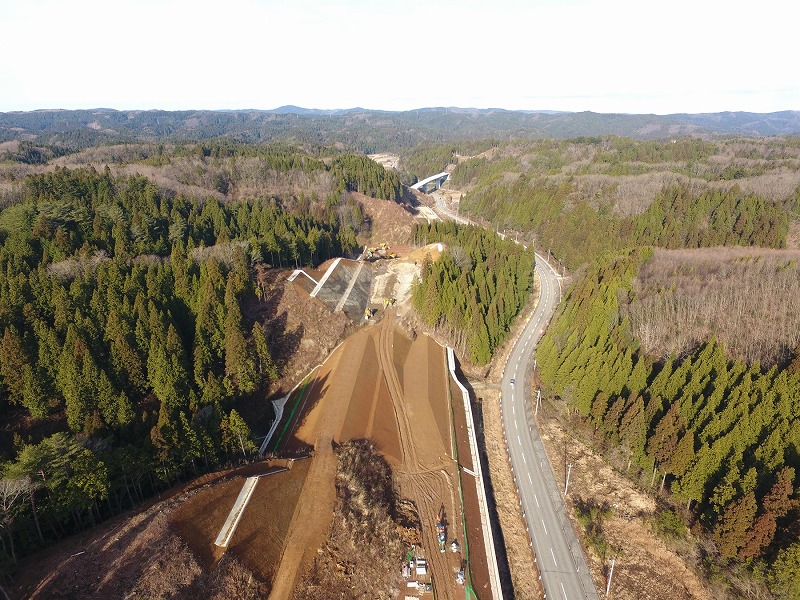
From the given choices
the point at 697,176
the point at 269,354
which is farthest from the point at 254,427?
the point at 697,176

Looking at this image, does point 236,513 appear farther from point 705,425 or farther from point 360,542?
point 705,425

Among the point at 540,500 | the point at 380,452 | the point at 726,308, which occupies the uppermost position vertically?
the point at 726,308

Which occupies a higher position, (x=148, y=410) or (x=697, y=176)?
(x=697, y=176)

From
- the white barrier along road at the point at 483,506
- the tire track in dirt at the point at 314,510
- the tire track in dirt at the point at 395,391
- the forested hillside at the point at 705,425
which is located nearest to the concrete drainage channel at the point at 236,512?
the tire track in dirt at the point at 314,510

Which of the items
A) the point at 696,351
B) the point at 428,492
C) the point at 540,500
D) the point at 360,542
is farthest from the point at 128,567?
the point at 696,351

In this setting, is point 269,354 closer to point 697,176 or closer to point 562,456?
point 562,456

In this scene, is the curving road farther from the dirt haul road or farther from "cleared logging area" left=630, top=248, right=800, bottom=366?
"cleared logging area" left=630, top=248, right=800, bottom=366

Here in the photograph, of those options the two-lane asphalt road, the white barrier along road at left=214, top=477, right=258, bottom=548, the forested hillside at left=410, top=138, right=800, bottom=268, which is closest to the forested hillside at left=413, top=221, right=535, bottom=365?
the two-lane asphalt road
